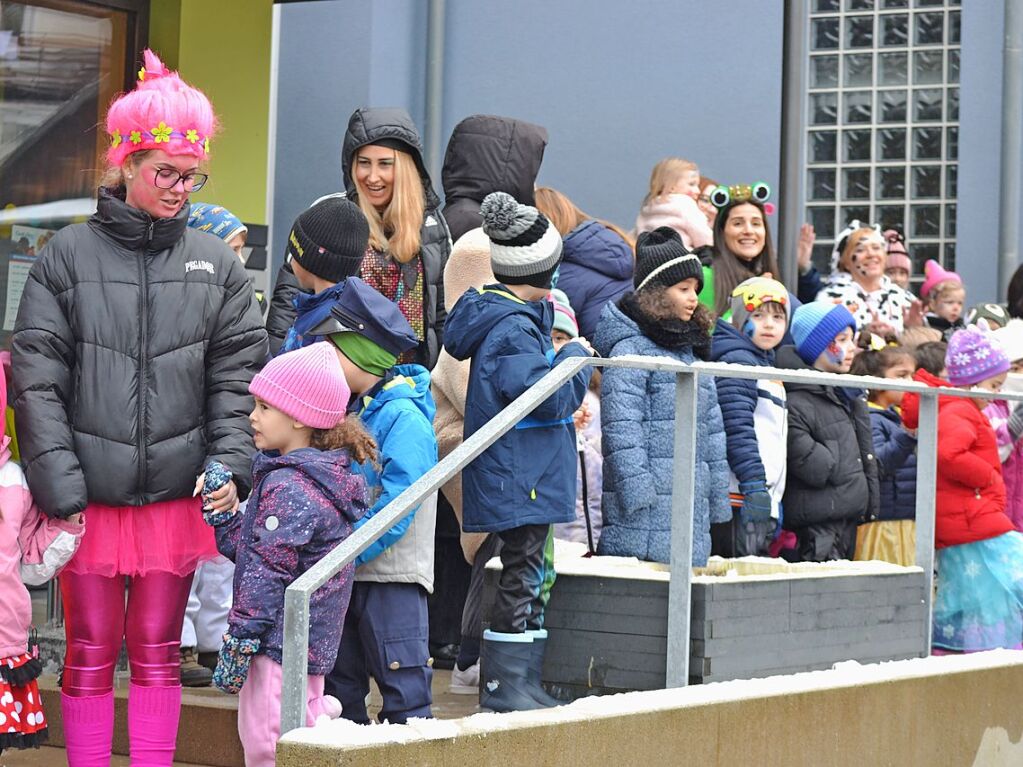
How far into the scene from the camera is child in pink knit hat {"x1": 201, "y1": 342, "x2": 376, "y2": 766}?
390 cm

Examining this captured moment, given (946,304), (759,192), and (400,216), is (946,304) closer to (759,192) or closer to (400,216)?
(759,192)

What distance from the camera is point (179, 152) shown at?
443cm

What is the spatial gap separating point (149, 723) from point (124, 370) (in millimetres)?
907

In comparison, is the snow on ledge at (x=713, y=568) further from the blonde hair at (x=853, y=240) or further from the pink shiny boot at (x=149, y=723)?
the blonde hair at (x=853, y=240)

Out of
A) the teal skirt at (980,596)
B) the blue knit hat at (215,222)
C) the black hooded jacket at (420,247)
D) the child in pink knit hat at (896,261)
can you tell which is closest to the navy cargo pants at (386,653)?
the black hooded jacket at (420,247)

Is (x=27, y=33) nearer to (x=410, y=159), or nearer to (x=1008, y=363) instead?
(x=410, y=159)

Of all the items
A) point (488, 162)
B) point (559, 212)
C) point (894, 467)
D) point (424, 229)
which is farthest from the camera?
point (559, 212)

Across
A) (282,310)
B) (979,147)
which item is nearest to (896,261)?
(979,147)

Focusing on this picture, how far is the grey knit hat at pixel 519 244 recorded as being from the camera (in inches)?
192

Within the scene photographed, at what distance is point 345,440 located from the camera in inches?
162

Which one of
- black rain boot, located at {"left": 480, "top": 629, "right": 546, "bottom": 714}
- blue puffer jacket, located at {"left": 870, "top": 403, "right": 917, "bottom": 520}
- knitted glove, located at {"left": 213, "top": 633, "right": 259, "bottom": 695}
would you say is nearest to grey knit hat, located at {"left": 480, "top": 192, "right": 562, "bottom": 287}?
black rain boot, located at {"left": 480, "top": 629, "right": 546, "bottom": 714}

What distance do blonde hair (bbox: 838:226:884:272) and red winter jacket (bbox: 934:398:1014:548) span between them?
217 centimetres

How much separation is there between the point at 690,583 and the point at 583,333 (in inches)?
84.1

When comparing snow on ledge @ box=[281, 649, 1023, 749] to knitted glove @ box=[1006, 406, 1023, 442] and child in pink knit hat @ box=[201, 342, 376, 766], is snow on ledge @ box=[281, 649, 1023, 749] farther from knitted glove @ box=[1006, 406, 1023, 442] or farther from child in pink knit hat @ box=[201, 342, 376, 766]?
knitted glove @ box=[1006, 406, 1023, 442]
